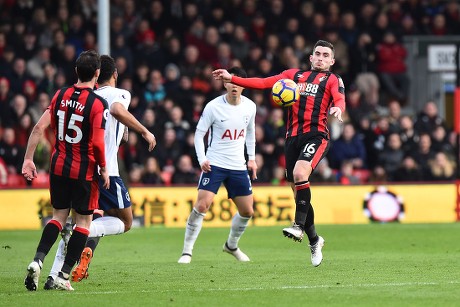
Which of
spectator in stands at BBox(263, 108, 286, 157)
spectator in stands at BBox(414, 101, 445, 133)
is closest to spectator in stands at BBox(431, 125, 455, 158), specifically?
spectator in stands at BBox(414, 101, 445, 133)

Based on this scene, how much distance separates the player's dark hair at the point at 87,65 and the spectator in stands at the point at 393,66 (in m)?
15.6

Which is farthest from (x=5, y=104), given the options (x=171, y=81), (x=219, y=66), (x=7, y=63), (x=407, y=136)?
(x=407, y=136)

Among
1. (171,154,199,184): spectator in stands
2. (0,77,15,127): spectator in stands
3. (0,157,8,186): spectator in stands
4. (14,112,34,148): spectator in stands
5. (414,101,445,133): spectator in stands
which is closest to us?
(0,157,8,186): spectator in stands

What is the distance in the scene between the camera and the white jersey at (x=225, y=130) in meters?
13.3

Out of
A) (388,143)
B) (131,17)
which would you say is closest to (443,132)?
(388,143)

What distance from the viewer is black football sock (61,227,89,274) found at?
9.64 meters

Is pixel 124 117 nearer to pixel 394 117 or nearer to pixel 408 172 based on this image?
pixel 408 172

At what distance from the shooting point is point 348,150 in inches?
866

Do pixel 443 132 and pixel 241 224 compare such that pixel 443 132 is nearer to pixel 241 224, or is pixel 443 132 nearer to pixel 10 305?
pixel 241 224

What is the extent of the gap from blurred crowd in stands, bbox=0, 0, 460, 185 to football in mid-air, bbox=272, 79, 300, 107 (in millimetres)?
8964

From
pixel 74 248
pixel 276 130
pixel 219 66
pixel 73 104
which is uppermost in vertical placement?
pixel 73 104

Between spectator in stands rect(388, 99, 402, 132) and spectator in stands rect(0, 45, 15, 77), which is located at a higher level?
spectator in stands rect(0, 45, 15, 77)

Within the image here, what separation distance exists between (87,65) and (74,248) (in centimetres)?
157

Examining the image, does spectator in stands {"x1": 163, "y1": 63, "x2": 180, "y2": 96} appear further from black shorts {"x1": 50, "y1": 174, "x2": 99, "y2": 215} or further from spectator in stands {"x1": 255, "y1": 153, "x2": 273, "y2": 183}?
black shorts {"x1": 50, "y1": 174, "x2": 99, "y2": 215}
